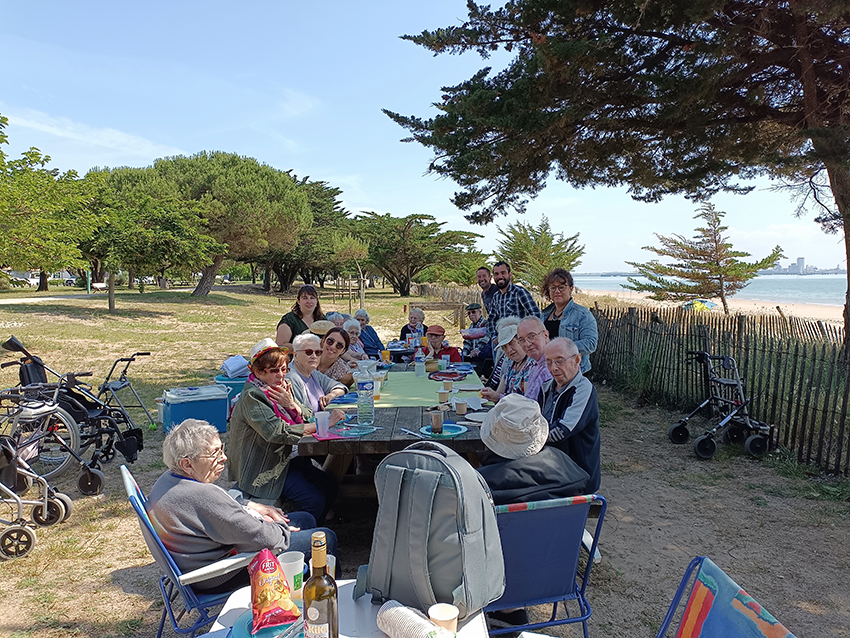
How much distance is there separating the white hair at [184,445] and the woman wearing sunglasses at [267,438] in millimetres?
859

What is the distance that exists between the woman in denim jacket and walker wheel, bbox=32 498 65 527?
4.46 m

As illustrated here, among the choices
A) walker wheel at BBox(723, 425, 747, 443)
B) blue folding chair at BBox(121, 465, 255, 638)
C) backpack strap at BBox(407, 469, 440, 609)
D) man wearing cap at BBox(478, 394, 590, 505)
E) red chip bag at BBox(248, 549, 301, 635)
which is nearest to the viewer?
red chip bag at BBox(248, 549, 301, 635)

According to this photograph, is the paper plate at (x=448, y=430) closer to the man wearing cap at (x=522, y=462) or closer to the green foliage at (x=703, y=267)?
the man wearing cap at (x=522, y=462)

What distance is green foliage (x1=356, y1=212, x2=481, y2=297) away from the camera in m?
42.5

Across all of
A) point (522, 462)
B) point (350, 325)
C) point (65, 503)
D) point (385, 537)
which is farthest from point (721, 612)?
point (350, 325)

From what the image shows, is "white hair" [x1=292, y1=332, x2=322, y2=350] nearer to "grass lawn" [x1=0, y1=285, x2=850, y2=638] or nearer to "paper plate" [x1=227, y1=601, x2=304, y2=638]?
"grass lawn" [x1=0, y1=285, x2=850, y2=638]

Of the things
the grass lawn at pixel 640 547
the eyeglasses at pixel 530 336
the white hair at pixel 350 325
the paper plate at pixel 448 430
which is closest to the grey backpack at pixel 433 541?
the paper plate at pixel 448 430

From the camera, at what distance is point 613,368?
30.0 ft

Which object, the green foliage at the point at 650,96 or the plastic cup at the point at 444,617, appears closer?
the plastic cup at the point at 444,617

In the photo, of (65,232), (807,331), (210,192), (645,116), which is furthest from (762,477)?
(210,192)

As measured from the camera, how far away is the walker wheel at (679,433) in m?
6.14

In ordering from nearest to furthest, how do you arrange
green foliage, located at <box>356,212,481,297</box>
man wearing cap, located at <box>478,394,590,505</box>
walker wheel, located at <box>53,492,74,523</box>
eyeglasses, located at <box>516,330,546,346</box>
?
man wearing cap, located at <box>478,394,590,505</box> → eyeglasses, located at <box>516,330,546,346</box> → walker wheel, located at <box>53,492,74,523</box> → green foliage, located at <box>356,212,481,297</box>

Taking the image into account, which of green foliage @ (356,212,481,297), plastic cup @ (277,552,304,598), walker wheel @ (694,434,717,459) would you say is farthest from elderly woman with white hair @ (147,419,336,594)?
green foliage @ (356,212,481,297)

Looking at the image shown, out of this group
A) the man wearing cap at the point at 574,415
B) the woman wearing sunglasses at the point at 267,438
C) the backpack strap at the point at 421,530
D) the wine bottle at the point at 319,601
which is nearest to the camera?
the wine bottle at the point at 319,601
